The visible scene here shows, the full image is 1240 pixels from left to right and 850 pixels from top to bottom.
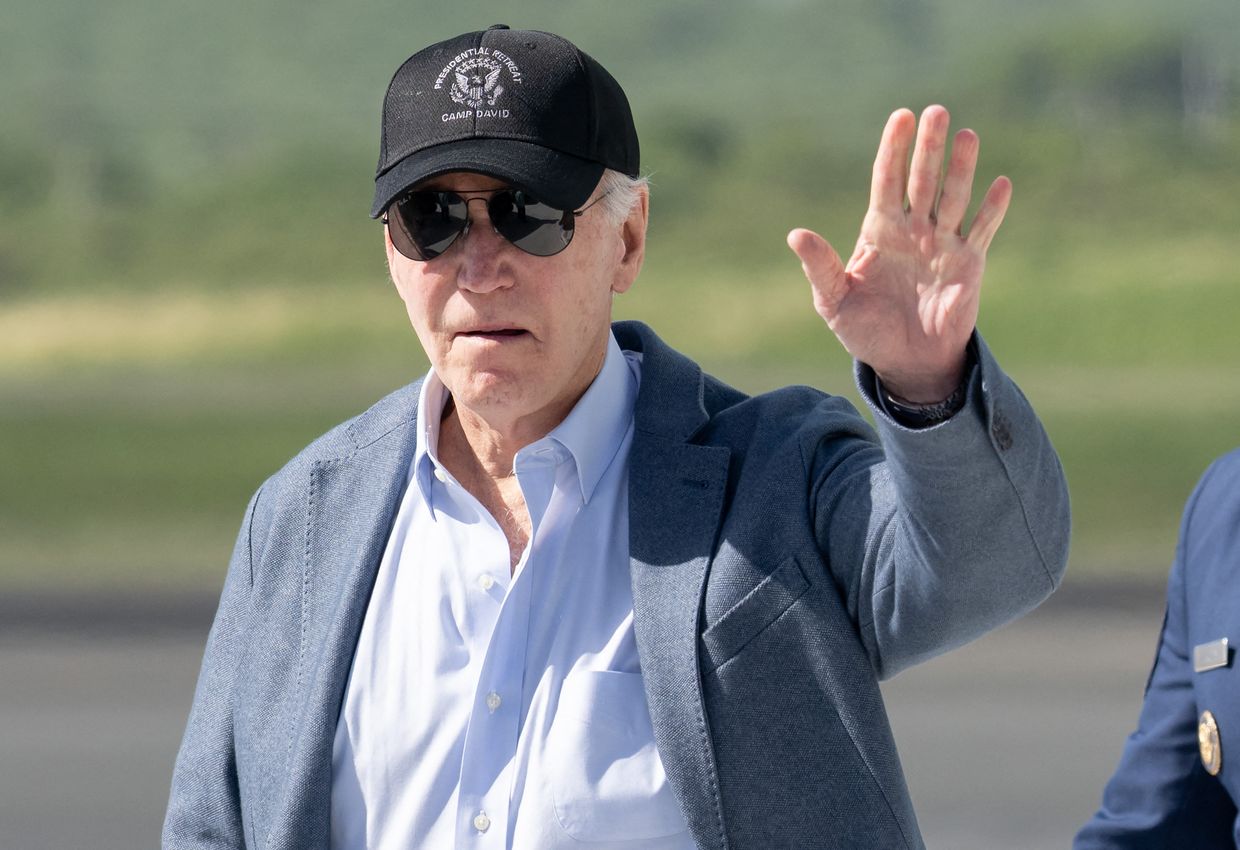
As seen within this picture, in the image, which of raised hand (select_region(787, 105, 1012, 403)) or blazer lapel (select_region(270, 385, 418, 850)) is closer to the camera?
raised hand (select_region(787, 105, 1012, 403))

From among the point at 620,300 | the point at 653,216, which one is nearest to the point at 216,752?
the point at 620,300

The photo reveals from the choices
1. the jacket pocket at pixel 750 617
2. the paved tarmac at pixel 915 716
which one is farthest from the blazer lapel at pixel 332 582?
the paved tarmac at pixel 915 716

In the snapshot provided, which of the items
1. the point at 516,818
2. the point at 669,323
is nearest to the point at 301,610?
the point at 516,818

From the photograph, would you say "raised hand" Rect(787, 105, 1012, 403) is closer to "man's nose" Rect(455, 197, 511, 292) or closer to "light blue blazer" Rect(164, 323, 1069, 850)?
"light blue blazer" Rect(164, 323, 1069, 850)

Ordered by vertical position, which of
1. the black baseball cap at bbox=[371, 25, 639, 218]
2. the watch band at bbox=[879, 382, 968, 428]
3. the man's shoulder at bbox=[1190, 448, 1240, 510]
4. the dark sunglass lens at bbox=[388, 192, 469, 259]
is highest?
the black baseball cap at bbox=[371, 25, 639, 218]

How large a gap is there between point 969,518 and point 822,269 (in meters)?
0.30

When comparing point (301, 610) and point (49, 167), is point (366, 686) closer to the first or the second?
point (301, 610)

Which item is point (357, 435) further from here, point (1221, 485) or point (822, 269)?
point (1221, 485)

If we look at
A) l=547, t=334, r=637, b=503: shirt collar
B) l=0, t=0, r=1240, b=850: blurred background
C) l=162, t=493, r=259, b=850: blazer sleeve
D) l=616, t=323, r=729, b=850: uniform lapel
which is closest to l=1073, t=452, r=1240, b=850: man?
l=616, t=323, r=729, b=850: uniform lapel

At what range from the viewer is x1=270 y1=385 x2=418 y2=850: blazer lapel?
2115 mm

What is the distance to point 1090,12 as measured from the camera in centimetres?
2466

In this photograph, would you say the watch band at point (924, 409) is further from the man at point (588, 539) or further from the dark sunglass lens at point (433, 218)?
the dark sunglass lens at point (433, 218)

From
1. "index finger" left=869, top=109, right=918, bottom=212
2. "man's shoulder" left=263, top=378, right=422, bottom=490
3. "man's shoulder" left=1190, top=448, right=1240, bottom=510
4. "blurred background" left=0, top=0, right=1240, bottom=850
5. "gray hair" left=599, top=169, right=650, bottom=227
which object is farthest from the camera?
"blurred background" left=0, top=0, right=1240, bottom=850

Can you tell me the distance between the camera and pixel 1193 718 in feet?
6.39
